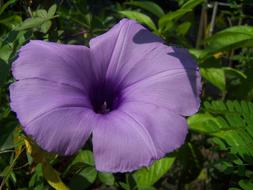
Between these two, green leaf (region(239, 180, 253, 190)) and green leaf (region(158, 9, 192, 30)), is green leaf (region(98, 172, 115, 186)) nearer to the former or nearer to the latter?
green leaf (region(239, 180, 253, 190))

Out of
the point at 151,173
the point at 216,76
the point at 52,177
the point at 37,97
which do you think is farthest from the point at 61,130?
the point at 216,76

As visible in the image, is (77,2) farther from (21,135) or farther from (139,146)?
(139,146)

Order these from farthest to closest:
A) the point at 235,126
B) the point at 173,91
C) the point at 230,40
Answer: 1. the point at 230,40
2. the point at 235,126
3. the point at 173,91

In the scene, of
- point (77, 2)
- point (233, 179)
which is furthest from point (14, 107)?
point (233, 179)

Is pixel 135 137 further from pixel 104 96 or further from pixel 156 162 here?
pixel 156 162

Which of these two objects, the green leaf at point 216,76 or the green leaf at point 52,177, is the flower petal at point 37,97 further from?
the green leaf at point 216,76

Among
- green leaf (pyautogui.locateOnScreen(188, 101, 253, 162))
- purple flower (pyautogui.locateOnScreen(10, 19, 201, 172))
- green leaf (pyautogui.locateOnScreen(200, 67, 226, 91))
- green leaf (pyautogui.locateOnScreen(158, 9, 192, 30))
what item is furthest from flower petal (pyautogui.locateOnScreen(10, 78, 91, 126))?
green leaf (pyautogui.locateOnScreen(200, 67, 226, 91))

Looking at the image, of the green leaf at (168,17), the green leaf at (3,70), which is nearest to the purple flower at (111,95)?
the green leaf at (3,70)
